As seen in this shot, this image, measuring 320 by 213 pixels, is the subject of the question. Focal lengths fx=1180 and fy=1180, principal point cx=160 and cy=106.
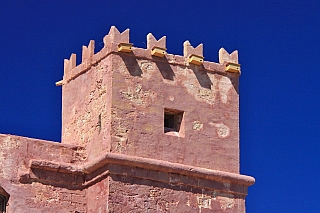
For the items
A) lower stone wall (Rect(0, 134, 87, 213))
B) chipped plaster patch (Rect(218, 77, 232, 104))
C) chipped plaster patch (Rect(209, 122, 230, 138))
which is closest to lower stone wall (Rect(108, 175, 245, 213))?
lower stone wall (Rect(0, 134, 87, 213))

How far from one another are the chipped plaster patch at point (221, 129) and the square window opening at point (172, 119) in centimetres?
79

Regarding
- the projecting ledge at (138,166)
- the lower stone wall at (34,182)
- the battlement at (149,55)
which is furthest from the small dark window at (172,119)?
the lower stone wall at (34,182)

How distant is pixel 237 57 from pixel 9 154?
20.4ft

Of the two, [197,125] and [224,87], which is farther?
[224,87]

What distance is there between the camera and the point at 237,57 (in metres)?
29.0

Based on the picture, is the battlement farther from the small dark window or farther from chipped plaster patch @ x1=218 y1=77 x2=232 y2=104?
the small dark window

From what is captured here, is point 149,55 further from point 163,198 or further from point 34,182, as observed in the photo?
point 34,182

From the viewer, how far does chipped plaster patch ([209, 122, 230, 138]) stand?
92.2ft

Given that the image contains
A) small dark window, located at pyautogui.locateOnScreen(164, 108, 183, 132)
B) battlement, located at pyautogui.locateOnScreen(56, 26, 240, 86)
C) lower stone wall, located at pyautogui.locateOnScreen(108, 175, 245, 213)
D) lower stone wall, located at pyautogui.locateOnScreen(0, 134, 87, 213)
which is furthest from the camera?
small dark window, located at pyautogui.locateOnScreen(164, 108, 183, 132)

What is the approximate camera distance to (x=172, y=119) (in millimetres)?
28000

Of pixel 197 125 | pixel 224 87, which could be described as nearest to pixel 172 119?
pixel 197 125

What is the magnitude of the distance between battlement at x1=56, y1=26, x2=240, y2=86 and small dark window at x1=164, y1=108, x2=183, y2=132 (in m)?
1.19

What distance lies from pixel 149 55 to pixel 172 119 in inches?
64.2

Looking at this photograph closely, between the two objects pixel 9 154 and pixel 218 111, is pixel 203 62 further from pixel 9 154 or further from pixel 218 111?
pixel 9 154
